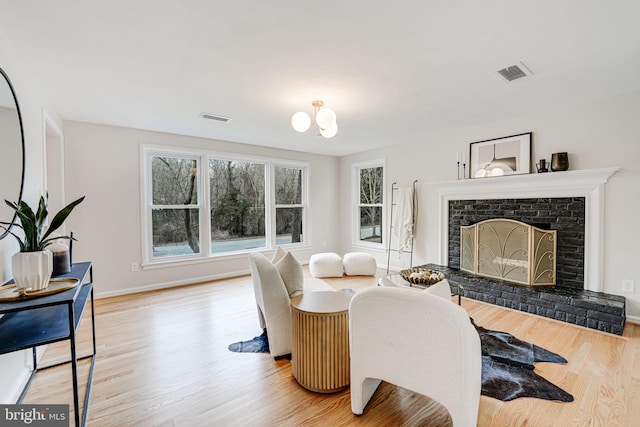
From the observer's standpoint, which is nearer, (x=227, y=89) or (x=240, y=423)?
(x=240, y=423)

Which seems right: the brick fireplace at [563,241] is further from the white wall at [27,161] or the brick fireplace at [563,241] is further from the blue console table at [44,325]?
the white wall at [27,161]

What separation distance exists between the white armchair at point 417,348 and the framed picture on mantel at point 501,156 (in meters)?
3.15

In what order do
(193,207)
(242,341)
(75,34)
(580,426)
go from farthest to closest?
(193,207)
(242,341)
(75,34)
(580,426)

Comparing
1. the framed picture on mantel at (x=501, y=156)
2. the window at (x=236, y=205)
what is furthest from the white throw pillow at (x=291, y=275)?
the framed picture on mantel at (x=501, y=156)

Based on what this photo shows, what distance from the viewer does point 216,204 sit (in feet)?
16.0

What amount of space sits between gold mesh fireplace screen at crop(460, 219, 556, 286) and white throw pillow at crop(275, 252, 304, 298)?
2.82 metres

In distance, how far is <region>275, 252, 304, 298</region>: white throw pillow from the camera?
242 centimetres

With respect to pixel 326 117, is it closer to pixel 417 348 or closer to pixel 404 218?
pixel 417 348

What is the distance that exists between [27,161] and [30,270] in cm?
103

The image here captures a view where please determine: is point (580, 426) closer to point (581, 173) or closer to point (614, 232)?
point (614, 232)

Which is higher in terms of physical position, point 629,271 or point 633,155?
point 633,155

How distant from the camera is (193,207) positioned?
461cm

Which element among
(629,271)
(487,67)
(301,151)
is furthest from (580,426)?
(301,151)

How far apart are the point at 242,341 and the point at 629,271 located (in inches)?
157
